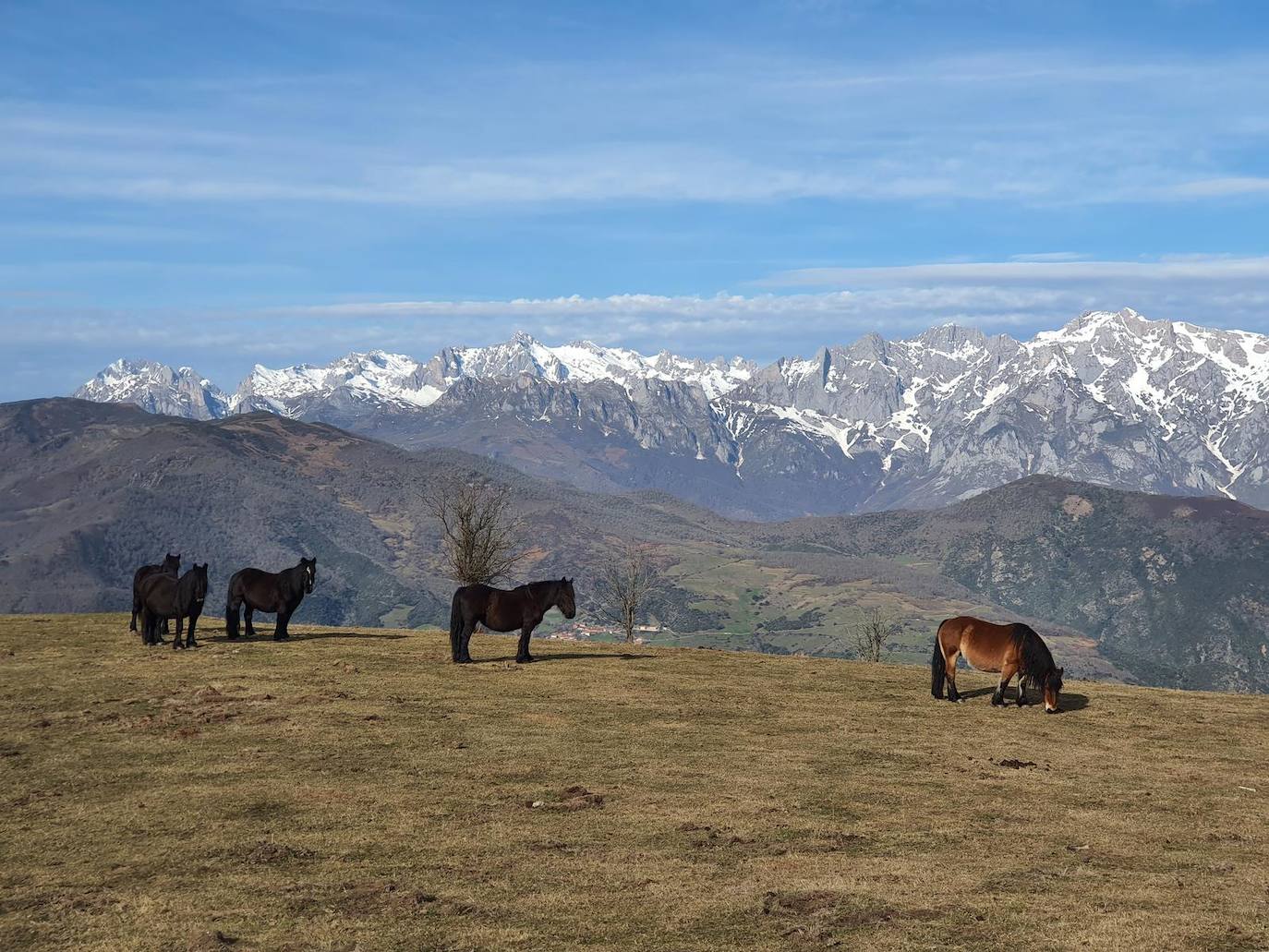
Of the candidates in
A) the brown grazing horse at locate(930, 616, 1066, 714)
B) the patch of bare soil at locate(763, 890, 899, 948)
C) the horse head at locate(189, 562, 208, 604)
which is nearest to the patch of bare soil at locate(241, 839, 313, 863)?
the patch of bare soil at locate(763, 890, 899, 948)

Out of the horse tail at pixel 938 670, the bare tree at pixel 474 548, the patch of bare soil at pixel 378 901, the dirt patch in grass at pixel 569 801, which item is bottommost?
the patch of bare soil at pixel 378 901

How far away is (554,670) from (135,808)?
2011cm

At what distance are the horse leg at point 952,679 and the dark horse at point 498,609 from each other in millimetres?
12504

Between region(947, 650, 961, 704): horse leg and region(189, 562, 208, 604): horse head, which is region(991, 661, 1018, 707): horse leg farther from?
region(189, 562, 208, 604): horse head

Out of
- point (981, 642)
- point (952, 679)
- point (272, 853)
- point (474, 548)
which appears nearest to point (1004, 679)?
point (981, 642)

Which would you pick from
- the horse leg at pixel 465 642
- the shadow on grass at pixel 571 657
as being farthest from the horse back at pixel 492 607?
the shadow on grass at pixel 571 657

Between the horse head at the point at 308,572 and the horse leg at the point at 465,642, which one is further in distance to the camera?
the horse head at the point at 308,572

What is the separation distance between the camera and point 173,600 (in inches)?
1655

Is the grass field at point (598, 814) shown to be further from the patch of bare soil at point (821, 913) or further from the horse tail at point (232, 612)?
the horse tail at point (232, 612)

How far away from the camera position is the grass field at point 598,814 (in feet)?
56.6

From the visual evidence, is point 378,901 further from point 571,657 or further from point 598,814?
point 571,657

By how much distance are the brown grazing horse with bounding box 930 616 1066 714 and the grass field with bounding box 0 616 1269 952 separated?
1.07 meters

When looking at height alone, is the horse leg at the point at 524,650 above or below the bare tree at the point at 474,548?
below

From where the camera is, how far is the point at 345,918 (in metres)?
17.2
